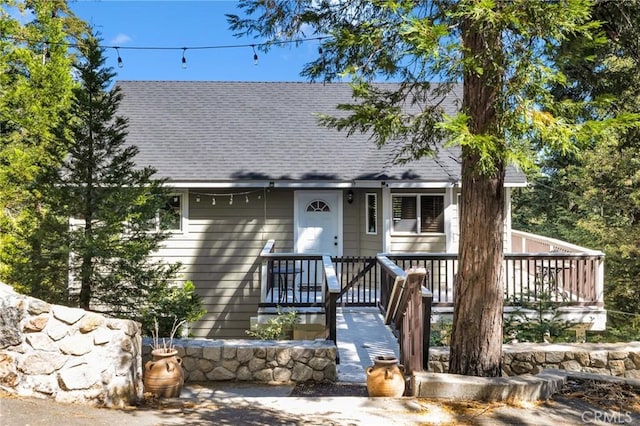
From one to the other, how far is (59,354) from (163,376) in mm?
1021

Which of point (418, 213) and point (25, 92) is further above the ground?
point (25, 92)

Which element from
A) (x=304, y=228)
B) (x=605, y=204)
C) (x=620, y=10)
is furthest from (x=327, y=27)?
(x=605, y=204)

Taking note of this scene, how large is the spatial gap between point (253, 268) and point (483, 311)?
669cm

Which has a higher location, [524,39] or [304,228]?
[524,39]

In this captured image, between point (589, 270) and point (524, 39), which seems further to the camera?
point (589, 270)

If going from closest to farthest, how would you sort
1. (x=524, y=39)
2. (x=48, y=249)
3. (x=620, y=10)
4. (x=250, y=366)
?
(x=524, y=39) < (x=620, y=10) < (x=250, y=366) < (x=48, y=249)

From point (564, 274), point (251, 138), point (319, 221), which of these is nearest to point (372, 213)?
point (319, 221)

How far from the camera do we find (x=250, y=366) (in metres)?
5.43

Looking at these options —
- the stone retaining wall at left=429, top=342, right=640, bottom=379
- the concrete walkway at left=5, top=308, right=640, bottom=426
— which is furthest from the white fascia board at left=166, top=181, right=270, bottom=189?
the concrete walkway at left=5, top=308, right=640, bottom=426

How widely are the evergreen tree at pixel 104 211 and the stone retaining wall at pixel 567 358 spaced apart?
4.09 m

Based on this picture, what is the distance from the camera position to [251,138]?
37.8 ft

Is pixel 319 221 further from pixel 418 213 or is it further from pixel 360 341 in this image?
pixel 360 341

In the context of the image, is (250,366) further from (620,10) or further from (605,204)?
(605,204)

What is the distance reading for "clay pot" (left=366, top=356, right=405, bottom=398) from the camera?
4.37m
